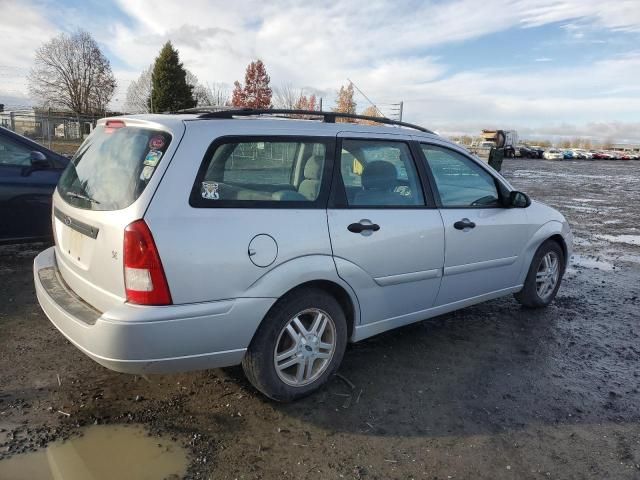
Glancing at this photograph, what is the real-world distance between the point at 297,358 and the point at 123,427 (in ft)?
3.52

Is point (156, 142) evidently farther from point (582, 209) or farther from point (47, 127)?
point (47, 127)

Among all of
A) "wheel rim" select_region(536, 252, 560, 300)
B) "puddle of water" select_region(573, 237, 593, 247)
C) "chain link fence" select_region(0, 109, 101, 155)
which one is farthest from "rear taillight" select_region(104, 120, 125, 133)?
"chain link fence" select_region(0, 109, 101, 155)

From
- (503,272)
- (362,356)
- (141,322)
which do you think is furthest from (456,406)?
(141,322)

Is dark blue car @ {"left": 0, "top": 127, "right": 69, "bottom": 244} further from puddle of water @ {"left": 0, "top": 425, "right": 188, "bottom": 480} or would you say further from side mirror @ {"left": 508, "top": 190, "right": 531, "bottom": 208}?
side mirror @ {"left": 508, "top": 190, "right": 531, "bottom": 208}

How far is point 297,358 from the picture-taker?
3156mm

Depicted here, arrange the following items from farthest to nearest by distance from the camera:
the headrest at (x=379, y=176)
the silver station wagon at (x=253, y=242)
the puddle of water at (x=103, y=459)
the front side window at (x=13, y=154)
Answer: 1. the front side window at (x=13, y=154)
2. the headrest at (x=379, y=176)
3. the silver station wagon at (x=253, y=242)
4. the puddle of water at (x=103, y=459)

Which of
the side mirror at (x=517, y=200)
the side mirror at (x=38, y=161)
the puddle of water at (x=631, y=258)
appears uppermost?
the side mirror at (x=38, y=161)

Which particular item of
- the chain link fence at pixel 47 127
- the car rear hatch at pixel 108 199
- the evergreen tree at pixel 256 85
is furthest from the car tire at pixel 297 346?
the evergreen tree at pixel 256 85

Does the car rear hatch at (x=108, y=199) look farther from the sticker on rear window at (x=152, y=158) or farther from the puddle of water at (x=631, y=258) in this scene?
the puddle of water at (x=631, y=258)

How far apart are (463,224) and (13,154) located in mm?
5046

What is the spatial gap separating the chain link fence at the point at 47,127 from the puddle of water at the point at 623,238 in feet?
56.6

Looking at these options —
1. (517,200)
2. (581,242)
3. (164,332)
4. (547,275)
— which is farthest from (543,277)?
(581,242)

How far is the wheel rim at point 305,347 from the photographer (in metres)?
3.10

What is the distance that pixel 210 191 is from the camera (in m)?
2.80
